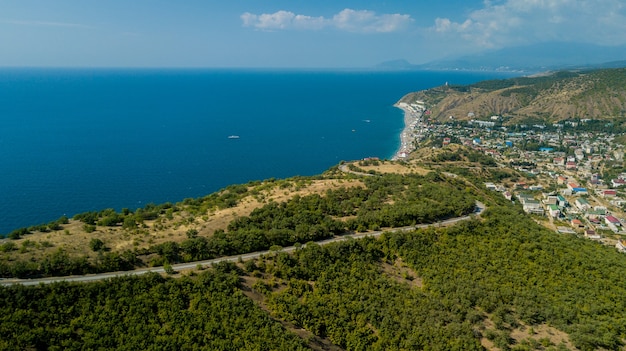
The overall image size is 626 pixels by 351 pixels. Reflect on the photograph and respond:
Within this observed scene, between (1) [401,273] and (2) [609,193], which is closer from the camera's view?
(1) [401,273]

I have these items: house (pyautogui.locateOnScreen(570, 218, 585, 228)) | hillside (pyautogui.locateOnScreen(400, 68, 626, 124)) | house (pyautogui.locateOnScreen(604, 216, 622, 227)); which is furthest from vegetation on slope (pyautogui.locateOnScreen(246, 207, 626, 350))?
hillside (pyautogui.locateOnScreen(400, 68, 626, 124))

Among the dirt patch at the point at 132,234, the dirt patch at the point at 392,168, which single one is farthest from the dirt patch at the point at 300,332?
the dirt patch at the point at 392,168

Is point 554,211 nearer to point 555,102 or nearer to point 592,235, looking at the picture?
point 592,235

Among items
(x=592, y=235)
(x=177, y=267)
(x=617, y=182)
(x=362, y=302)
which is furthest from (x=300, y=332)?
(x=617, y=182)

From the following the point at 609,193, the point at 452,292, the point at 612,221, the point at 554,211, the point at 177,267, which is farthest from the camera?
the point at 609,193

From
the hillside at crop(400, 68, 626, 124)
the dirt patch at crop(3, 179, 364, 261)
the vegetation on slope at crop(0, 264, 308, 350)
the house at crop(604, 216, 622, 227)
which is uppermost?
the hillside at crop(400, 68, 626, 124)

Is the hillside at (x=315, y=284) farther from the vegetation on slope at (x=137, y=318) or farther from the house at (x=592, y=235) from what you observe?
the house at (x=592, y=235)

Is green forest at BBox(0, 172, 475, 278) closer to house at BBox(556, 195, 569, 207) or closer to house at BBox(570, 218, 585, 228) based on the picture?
house at BBox(570, 218, 585, 228)
